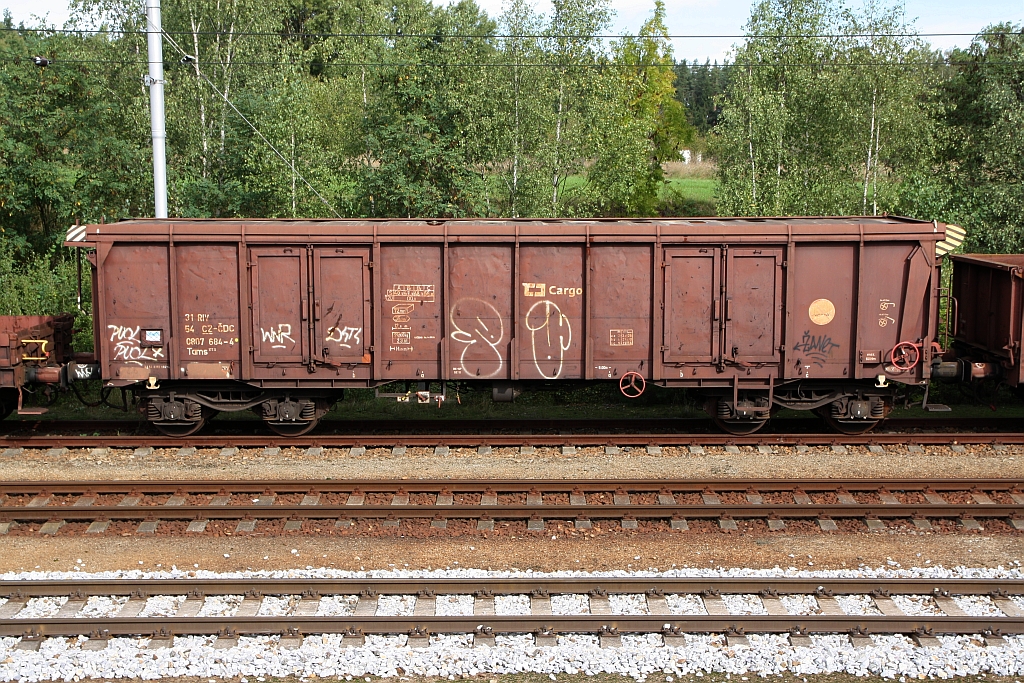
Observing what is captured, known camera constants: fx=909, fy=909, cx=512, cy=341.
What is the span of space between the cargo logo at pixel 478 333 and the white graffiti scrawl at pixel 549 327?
456 mm

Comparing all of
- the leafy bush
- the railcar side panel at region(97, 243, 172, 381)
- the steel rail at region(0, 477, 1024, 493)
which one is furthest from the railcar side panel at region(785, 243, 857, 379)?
the leafy bush

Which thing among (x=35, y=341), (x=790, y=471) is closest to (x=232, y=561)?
(x=35, y=341)

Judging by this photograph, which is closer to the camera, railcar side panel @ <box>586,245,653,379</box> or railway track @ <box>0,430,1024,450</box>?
railcar side panel @ <box>586,245,653,379</box>

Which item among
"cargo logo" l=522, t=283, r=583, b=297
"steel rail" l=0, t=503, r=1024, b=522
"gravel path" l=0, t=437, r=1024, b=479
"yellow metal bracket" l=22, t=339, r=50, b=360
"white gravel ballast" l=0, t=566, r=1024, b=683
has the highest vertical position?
"cargo logo" l=522, t=283, r=583, b=297

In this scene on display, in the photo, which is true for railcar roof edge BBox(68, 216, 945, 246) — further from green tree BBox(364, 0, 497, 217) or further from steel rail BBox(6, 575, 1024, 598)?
green tree BBox(364, 0, 497, 217)

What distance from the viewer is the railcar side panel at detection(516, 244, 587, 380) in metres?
13.7

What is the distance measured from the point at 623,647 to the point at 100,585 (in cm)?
500

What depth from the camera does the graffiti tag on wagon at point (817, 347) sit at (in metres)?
13.8

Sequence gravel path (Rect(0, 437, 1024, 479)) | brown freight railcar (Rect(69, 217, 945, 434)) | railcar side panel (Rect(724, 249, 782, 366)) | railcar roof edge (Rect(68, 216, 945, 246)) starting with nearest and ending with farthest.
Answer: gravel path (Rect(0, 437, 1024, 479)), railcar roof edge (Rect(68, 216, 945, 246)), brown freight railcar (Rect(69, 217, 945, 434)), railcar side panel (Rect(724, 249, 782, 366))

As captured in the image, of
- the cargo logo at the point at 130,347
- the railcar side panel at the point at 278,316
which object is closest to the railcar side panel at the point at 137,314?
the cargo logo at the point at 130,347

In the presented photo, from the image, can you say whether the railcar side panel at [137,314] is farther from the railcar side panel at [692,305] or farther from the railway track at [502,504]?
the railcar side panel at [692,305]

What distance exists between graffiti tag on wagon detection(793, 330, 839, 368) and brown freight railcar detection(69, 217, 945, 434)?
2 cm

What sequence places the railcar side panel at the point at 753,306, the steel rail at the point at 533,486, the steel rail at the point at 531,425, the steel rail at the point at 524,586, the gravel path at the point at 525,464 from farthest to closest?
1. the steel rail at the point at 531,425
2. the railcar side panel at the point at 753,306
3. the gravel path at the point at 525,464
4. the steel rail at the point at 533,486
5. the steel rail at the point at 524,586

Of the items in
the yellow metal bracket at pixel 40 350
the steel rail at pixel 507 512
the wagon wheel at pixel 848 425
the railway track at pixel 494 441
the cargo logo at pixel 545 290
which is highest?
the cargo logo at pixel 545 290
